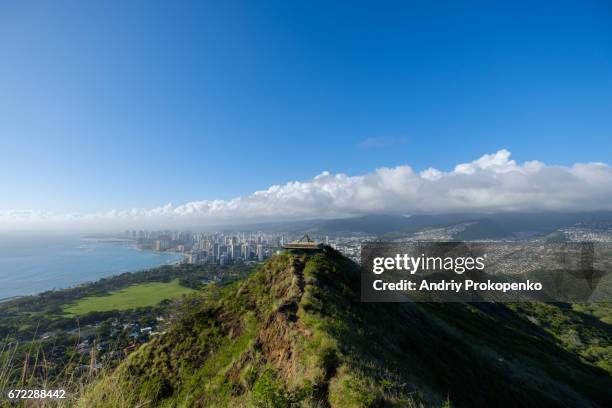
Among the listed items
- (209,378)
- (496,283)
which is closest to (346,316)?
(209,378)

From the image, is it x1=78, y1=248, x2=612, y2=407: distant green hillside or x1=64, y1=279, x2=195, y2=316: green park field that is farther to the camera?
x1=64, y1=279, x2=195, y2=316: green park field

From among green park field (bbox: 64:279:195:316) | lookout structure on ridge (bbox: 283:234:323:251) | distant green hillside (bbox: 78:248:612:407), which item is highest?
lookout structure on ridge (bbox: 283:234:323:251)

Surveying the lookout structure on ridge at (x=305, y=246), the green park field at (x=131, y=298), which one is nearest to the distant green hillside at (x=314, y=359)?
the lookout structure on ridge at (x=305, y=246)

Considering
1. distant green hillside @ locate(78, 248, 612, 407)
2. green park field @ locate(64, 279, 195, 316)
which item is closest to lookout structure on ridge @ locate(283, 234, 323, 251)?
distant green hillside @ locate(78, 248, 612, 407)

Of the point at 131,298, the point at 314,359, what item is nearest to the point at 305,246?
the point at 314,359

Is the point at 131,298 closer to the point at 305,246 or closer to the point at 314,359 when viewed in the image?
the point at 305,246

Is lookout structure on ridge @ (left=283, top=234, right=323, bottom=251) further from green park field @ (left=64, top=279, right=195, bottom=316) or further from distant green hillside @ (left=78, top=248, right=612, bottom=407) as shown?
green park field @ (left=64, top=279, right=195, bottom=316)

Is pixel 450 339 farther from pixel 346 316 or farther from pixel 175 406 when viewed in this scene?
pixel 175 406

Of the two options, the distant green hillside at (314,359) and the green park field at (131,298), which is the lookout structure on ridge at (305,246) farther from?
the green park field at (131,298)
